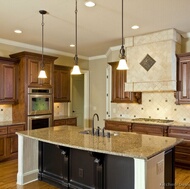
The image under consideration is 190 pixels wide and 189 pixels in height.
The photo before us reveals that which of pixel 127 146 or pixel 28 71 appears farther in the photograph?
pixel 28 71

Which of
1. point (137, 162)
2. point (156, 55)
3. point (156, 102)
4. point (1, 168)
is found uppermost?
point (156, 55)

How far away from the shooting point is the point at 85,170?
302cm

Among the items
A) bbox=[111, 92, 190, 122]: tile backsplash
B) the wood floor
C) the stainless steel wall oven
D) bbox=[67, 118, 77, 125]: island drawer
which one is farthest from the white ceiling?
the wood floor

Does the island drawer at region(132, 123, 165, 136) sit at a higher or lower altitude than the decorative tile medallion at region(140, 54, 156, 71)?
lower

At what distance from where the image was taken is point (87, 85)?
741 cm

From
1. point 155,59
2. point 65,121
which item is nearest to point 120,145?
point 155,59

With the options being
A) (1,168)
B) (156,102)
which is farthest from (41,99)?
(156,102)

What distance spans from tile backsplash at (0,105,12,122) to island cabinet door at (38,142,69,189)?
2.02m

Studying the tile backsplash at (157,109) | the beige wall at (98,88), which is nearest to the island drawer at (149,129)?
the tile backsplash at (157,109)

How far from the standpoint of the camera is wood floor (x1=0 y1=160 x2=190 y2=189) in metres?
3.41

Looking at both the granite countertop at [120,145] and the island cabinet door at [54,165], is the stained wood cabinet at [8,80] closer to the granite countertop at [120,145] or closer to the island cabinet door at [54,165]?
the island cabinet door at [54,165]

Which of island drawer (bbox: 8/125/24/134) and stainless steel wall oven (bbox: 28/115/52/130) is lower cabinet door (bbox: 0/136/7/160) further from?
stainless steel wall oven (bbox: 28/115/52/130)

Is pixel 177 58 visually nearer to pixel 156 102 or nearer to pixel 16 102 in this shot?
pixel 156 102

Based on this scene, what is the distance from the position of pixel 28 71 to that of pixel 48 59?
71 cm
